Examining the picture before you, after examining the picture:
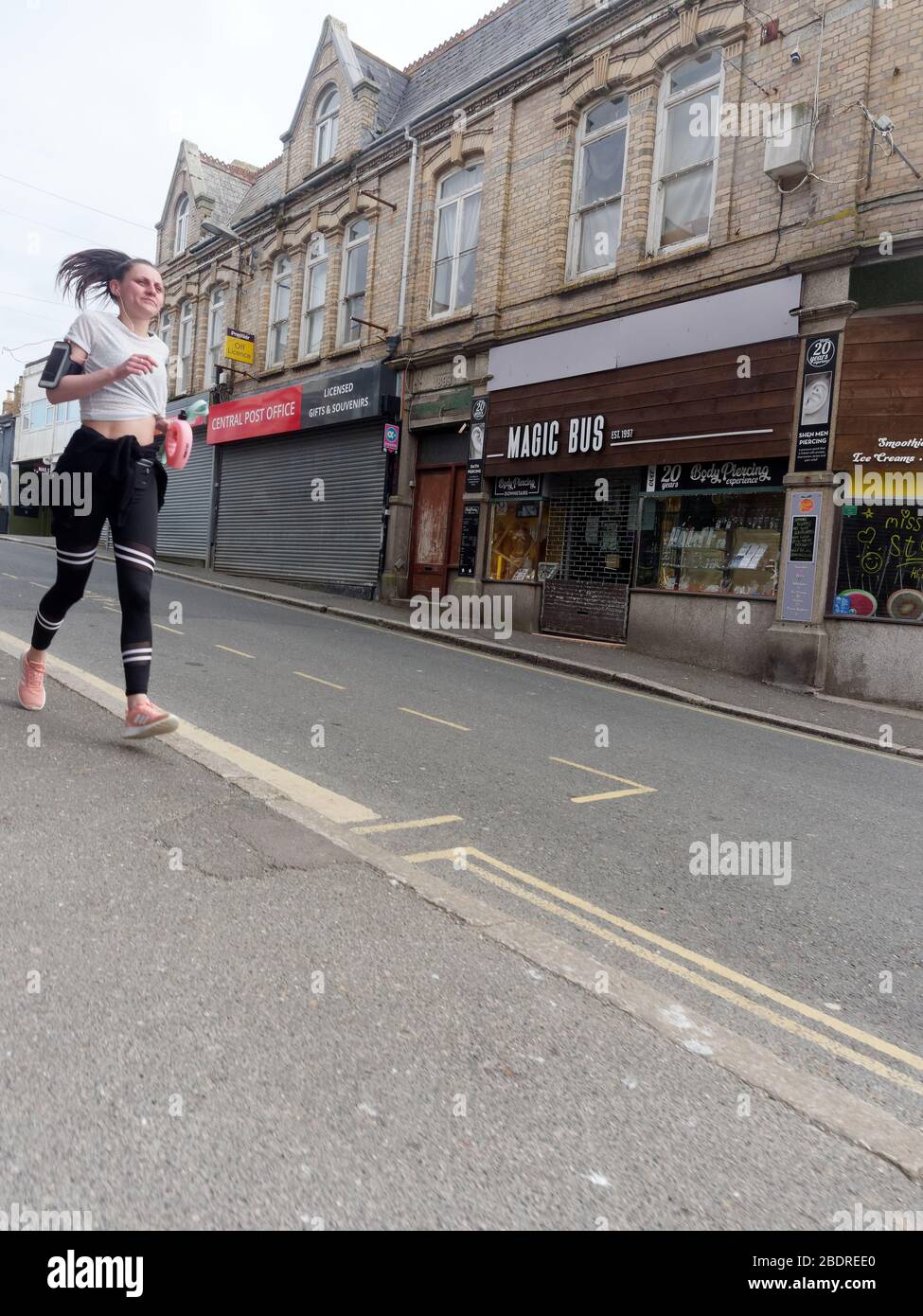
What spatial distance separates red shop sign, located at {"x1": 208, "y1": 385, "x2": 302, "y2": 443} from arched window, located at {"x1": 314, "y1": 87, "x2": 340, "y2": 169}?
17.1 feet

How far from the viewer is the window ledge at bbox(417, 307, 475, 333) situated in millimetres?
16347

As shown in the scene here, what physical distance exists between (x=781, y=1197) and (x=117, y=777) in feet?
11.0

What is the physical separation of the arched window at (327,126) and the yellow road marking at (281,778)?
18.8 meters

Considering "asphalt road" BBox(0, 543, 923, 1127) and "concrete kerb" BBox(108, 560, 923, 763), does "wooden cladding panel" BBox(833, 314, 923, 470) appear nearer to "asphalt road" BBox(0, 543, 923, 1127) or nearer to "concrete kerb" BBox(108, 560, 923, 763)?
"concrete kerb" BBox(108, 560, 923, 763)

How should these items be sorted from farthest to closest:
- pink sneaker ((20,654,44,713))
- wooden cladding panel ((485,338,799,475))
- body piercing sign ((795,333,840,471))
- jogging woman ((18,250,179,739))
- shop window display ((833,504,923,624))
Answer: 1. wooden cladding panel ((485,338,799,475))
2. body piercing sign ((795,333,840,471))
3. shop window display ((833,504,923,624))
4. pink sneaker ((20,654,44,713))
5. jogging woman ((18,250,179,739))

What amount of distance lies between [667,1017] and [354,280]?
19719 millimetres

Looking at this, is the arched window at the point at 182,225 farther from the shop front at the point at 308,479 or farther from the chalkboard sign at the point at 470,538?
the chalkboard sign at the point at 470,538

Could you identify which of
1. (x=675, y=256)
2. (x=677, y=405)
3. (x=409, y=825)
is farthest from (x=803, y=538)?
(x=409, y=825)

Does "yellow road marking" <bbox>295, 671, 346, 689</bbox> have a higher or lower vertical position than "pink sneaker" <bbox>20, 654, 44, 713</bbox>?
lower

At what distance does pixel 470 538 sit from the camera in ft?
52.1

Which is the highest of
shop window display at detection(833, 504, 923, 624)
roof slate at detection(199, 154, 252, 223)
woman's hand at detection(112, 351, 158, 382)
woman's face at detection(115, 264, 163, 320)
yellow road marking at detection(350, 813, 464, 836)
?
roof slate at detection(199, 154, 252, 223)

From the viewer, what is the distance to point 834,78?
36.2 feet

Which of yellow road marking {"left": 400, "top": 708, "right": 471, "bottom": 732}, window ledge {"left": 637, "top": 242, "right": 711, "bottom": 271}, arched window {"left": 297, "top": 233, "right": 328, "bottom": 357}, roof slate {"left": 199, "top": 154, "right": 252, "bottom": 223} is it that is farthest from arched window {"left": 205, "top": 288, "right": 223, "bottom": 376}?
yellow road marking {"left": 400, "top": 708, "right": 471, "bottom": 732}
